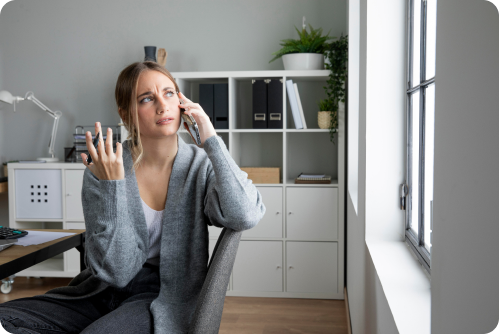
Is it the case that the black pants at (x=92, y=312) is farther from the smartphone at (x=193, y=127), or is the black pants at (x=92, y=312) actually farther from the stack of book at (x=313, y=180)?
the stack of book at (x=313, y=180)

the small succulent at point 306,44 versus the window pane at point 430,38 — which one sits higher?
the small succulent at point 306,44

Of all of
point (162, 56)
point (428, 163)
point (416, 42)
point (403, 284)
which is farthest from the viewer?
point (162, 56)

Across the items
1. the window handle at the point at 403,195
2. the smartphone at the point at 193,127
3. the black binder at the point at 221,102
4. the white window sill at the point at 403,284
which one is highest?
the black binder at the point at 221,102

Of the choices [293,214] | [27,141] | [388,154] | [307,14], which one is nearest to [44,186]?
[27,141]

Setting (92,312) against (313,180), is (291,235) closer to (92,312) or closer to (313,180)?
(313,180)

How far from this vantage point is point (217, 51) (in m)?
3.35

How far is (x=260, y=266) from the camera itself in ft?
9.80

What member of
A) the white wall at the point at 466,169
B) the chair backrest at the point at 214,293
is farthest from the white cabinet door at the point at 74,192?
the white wall at the point at 466,169

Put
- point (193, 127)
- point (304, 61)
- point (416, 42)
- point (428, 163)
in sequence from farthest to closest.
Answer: point (304, 61), point (193, 127), point (416, 42), point (428, 163)

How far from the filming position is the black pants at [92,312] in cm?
113

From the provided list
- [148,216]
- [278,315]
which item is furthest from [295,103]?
[148,216]

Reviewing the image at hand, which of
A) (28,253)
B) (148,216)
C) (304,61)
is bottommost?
(28,253)

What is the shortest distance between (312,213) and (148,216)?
1.67m

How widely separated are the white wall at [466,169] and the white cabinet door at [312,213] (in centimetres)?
236
